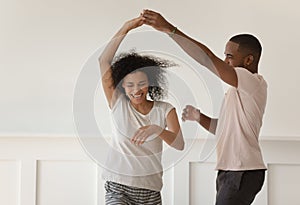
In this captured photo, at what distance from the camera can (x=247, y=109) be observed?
4.63 ft

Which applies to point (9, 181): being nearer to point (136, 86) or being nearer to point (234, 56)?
point (136, 86)

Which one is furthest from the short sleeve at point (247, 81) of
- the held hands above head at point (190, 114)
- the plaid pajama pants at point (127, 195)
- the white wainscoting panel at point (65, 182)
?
the white wainscoting panel at point (65, 182)

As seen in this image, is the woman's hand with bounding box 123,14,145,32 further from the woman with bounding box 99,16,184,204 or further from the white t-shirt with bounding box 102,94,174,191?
the white t-shirt with bounding box 102,94,174,191

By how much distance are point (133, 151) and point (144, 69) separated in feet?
0.82

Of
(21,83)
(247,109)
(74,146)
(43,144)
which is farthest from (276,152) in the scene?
(21,83)

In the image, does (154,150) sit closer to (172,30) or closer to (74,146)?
(172,30)

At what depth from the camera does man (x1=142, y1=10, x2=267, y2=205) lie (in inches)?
53.0

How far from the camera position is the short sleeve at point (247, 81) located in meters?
1.36

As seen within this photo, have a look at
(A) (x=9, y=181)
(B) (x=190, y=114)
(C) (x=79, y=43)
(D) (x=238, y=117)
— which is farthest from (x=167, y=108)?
(A) (x=9, y=181)

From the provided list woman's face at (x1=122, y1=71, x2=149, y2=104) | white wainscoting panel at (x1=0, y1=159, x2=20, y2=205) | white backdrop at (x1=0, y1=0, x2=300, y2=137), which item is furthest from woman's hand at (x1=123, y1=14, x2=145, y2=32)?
white wainscoting panel at (x1=0, y1=159, x2=20, y2=205)

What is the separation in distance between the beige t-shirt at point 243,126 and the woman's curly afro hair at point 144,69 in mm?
217

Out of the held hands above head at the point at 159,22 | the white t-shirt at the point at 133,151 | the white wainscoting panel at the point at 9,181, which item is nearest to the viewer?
the held hands above head at the point at 159,22

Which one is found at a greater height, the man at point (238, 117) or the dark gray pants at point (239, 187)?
the man at point (238, 117)

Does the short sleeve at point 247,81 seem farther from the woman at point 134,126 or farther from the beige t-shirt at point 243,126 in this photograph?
the woman at point 134,126
